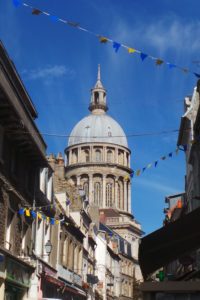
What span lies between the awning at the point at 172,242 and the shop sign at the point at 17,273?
8.52 meters

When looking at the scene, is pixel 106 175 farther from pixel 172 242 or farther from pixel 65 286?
pixel 172 242

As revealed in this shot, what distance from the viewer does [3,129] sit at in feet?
59.7

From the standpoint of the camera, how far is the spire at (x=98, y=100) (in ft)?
383

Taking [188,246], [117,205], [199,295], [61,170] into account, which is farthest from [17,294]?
[117,205]

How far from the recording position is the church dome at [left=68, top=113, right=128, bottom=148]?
10512cm

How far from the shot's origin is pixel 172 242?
34.7ft

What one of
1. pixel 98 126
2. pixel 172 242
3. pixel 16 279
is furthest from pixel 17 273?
pixel 98 126

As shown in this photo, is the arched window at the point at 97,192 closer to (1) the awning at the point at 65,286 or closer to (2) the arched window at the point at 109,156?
(2) the arched window at the point at 109,156

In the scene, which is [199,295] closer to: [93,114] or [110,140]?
[110,140]

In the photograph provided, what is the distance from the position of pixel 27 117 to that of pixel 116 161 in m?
84.2

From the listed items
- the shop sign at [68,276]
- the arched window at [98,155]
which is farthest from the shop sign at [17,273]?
the arched window at [98,155]

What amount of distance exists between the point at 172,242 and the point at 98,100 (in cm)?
10869

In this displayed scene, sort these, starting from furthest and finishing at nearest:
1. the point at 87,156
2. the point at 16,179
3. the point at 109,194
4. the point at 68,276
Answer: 1. the point at 87,156
2. the point at 109,194
3. the point at 68,276
4. the point at 16,179

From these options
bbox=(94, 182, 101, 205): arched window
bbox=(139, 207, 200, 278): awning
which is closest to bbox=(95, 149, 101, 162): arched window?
bbox=(94, 182, 101, 205): arched window
